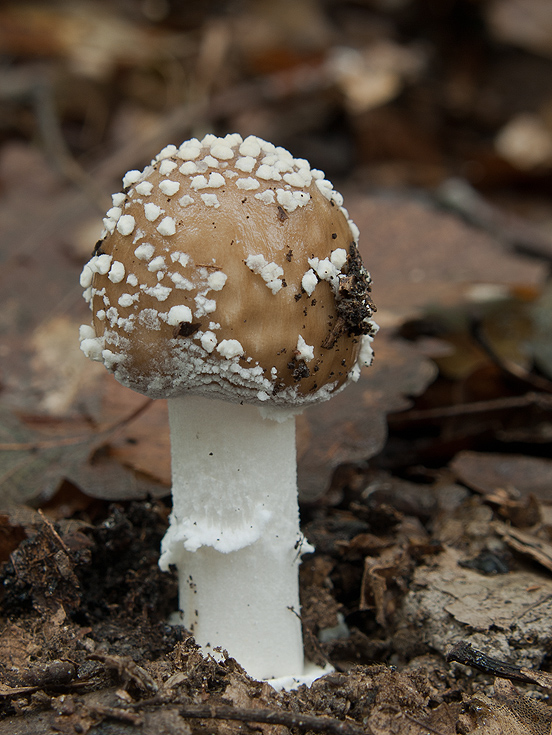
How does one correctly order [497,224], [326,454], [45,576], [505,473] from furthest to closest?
[497,224], [505,473], [326,454], [45,576]

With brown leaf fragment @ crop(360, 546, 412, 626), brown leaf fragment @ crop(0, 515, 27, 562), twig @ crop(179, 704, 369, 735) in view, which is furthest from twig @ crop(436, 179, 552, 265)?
twig @ crop(179, 704, 369, 735)

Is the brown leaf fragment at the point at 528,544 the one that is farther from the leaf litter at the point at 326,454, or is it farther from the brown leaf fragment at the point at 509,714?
the brown leaf fragment at the point at 509,714

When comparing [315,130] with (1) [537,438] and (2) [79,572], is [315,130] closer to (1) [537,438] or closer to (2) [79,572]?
(1) [537,438]

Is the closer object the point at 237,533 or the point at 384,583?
the point at 237,533

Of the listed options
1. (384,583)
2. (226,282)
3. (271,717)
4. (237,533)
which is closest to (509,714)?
(384,583)

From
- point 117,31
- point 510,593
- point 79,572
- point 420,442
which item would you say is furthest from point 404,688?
point 117,31

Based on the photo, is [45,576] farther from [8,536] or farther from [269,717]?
[269,717]

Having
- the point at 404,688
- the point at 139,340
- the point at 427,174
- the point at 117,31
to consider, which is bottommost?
the point at 404,688
